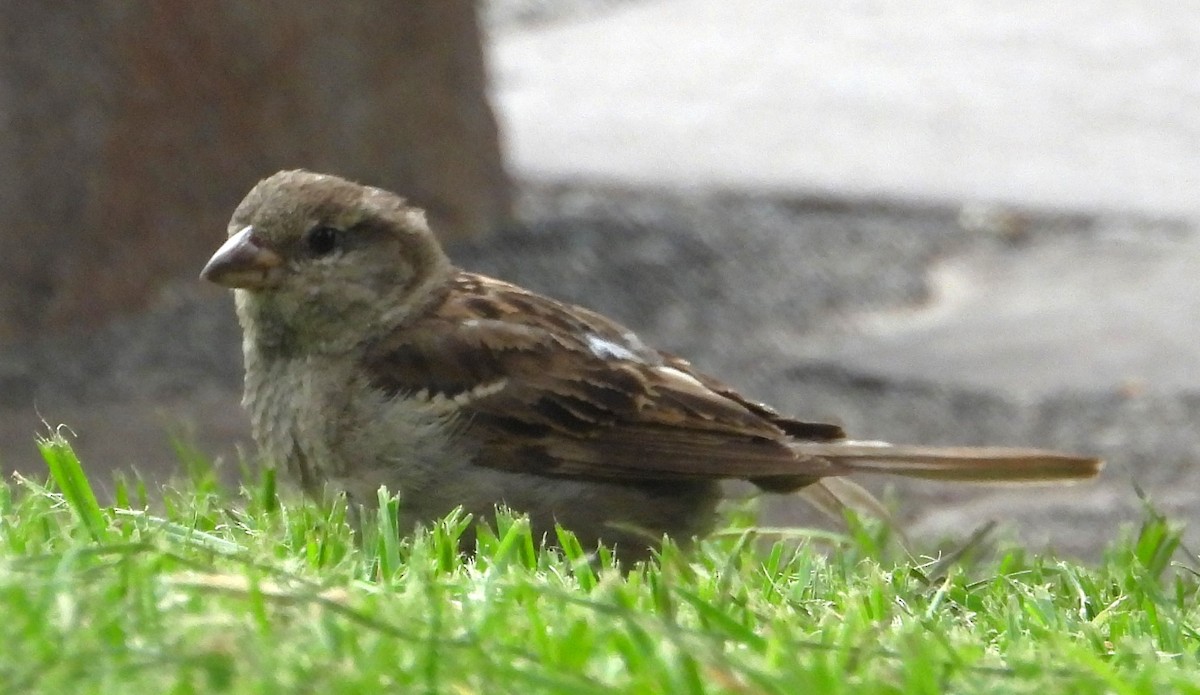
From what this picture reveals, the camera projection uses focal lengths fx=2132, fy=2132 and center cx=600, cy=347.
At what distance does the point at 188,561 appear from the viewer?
2787 millimetres

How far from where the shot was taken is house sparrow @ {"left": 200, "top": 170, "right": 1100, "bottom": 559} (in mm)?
4195

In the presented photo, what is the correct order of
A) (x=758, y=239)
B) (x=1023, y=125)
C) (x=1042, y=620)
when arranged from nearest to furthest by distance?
(x=1042, y=620) → (x=758, y=239) → (x=1023, y=125)

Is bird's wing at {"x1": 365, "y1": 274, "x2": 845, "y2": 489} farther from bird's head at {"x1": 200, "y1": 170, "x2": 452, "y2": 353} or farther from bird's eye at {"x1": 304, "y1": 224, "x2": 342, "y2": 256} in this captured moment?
bird's eye at {"x1": 304, "y1": 224, "x2": 342, "y2": 256}

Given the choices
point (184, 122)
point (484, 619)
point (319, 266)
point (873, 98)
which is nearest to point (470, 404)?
point (319, 266)

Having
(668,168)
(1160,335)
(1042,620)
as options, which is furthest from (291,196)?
(668,168)

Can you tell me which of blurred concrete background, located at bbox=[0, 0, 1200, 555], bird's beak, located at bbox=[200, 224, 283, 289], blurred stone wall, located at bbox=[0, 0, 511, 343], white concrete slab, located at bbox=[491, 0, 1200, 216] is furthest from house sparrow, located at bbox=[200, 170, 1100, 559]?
white concrete slab, located at bbox=[491, 0, 1200, 216]

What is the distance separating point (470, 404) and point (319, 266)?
458 mm

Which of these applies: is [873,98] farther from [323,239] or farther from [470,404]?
[470,404]

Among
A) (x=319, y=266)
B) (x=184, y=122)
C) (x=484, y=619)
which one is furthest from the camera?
(x=184, y=122)

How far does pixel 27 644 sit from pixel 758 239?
5.73 metres

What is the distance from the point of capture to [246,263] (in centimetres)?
430

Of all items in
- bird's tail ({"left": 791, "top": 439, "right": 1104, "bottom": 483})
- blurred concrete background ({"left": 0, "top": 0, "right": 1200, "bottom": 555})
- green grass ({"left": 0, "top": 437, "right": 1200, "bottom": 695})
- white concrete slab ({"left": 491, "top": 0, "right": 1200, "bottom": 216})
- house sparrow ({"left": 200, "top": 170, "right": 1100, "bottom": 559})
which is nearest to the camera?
green grass ({"left": 0, "top": 437, "right": 1200, "bottom": 695})

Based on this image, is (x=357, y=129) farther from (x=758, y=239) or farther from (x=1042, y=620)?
(x=1042, y=620)

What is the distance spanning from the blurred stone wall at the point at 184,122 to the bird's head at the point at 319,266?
2.42 m
